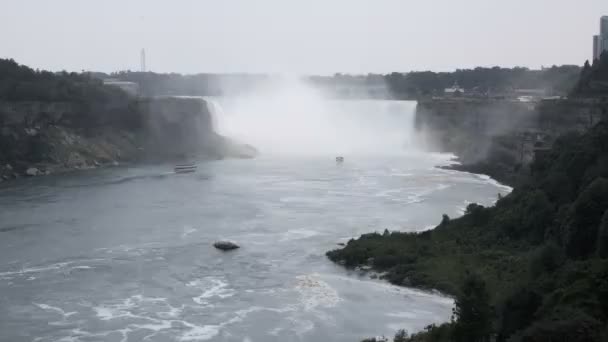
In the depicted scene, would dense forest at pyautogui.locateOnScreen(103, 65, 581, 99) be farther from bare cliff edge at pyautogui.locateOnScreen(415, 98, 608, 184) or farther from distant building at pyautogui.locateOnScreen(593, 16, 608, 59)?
bare cliff edge at pyautogui.locateOnScreen(415, 98, 608, 184)

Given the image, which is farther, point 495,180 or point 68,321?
point 495,180

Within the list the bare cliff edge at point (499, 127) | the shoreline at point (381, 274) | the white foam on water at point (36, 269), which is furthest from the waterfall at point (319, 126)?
the white foam on water at point (36, 269)

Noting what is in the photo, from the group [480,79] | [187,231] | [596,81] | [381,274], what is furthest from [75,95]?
[480,79]

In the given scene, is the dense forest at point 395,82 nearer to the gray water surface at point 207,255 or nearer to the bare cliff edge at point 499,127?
the bare cliff edge at point 499,127

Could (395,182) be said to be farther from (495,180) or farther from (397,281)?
(397,281)

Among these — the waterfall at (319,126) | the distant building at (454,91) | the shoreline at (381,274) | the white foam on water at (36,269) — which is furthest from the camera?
the distant building at (454,91)

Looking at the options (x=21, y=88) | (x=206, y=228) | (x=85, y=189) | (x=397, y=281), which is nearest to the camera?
(x=397, y=281)

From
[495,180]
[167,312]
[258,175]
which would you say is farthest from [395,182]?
[167,312]
